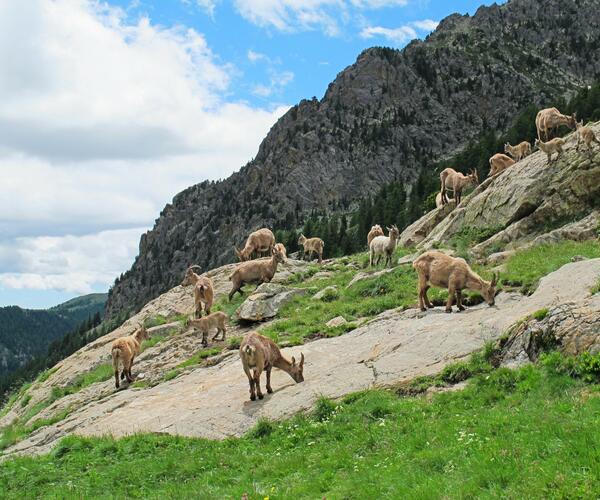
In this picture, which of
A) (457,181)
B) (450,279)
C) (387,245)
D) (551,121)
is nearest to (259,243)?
(387,245)

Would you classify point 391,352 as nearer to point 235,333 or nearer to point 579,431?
point 579,431

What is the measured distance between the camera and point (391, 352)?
675 inches

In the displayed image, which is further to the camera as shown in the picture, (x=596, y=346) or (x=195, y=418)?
(x=195, y=418)

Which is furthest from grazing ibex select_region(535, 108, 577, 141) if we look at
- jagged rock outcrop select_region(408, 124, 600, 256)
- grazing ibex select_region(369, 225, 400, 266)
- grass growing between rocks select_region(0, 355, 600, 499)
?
grass growing between rocks select_region(0, 355, 600, 499)

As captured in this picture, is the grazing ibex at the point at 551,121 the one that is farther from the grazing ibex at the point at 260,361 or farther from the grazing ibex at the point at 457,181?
the grazing ibex at the point at 260,361

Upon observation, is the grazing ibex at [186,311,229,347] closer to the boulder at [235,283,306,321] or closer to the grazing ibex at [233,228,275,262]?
the boulder at [235,283,306,321]

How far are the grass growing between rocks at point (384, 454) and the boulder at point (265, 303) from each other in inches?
438

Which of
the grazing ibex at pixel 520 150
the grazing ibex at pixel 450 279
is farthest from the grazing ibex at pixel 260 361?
the grazing ibex at pixel 520 150

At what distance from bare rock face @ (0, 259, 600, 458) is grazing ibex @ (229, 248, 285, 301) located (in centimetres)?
1043

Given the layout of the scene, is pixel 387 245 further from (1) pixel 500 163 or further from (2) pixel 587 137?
(1) pixel 500 163

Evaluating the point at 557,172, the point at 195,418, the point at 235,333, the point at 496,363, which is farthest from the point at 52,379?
the point at 557,172

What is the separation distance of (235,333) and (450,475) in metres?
17.6

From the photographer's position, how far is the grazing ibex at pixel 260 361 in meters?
16.5

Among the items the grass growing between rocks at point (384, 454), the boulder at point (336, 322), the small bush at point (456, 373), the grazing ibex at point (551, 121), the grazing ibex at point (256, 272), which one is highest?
the grazing ibex at point (551, 121)
